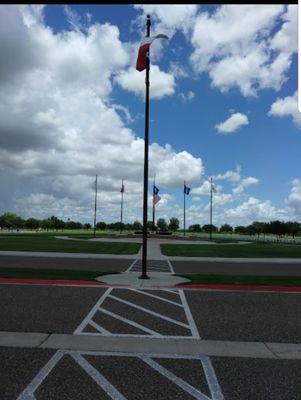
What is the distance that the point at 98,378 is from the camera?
540 cm

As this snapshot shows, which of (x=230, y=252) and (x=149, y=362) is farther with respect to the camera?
(x=230, y=252)

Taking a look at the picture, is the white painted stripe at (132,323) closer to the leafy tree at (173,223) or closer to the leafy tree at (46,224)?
the leafy tree at (173,223)

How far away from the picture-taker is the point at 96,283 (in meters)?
13.6

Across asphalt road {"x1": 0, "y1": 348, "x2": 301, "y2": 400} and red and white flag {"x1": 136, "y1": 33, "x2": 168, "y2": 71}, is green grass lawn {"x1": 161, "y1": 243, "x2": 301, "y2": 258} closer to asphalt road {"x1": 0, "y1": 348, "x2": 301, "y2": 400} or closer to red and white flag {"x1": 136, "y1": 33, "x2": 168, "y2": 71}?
red and white flag {"x1": 136, "y1": 33, "x2": 168, "y2": 71}

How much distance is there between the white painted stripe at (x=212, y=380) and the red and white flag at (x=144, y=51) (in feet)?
38.9

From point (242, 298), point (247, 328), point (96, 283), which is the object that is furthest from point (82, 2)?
point (96, 283)

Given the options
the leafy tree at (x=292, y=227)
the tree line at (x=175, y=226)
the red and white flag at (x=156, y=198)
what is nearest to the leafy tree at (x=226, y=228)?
the tree line at (x=175, y=226)

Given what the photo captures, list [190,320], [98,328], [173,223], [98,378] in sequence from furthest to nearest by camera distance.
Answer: [173,223], [190,320], [98,328], [98,378]

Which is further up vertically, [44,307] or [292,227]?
[292,227]

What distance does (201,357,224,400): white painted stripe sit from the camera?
4977 millimetres

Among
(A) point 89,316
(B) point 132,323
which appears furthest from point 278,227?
(B) point 132,323

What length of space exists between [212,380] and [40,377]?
7.26 ft

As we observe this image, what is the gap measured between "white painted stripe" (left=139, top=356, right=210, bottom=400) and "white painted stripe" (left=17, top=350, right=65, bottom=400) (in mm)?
1254

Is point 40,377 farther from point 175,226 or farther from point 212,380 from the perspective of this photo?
point 175,226
